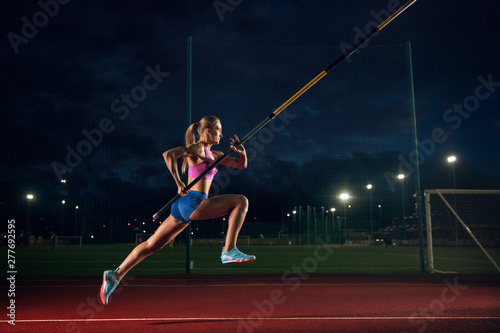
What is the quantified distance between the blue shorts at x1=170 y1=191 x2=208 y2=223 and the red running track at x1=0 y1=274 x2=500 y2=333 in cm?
314

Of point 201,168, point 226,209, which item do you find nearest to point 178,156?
point 201,168

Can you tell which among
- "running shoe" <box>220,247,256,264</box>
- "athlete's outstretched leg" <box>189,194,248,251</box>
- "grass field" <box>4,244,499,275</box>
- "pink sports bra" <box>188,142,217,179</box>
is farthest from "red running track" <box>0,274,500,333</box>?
"pink sports bra" <box>188,142,217,179</box>

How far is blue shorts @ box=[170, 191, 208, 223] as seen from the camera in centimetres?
407

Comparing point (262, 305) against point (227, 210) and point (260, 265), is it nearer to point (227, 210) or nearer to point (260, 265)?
point (227, 210)

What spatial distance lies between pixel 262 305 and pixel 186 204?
5372 mm

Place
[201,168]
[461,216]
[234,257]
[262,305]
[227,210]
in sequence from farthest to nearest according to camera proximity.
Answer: [461,216], [262,305], [201,168], [227,210], [234,257]

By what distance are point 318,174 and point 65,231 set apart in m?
50.6

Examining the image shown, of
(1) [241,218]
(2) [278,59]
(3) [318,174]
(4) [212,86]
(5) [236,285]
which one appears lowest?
(5) [236,285]

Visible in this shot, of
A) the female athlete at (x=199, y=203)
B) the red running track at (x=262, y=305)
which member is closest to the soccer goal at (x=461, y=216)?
the red running track at (x=262, y=305)


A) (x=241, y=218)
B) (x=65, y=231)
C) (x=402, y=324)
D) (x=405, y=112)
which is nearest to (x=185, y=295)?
(x=402, y=324)

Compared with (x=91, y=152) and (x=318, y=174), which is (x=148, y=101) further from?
(x=318, y=174)

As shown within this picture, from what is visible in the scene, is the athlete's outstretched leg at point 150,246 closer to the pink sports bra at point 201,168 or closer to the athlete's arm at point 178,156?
the athlete's arm at point 178,156

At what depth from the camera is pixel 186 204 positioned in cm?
407

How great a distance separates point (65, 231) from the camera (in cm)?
5925
